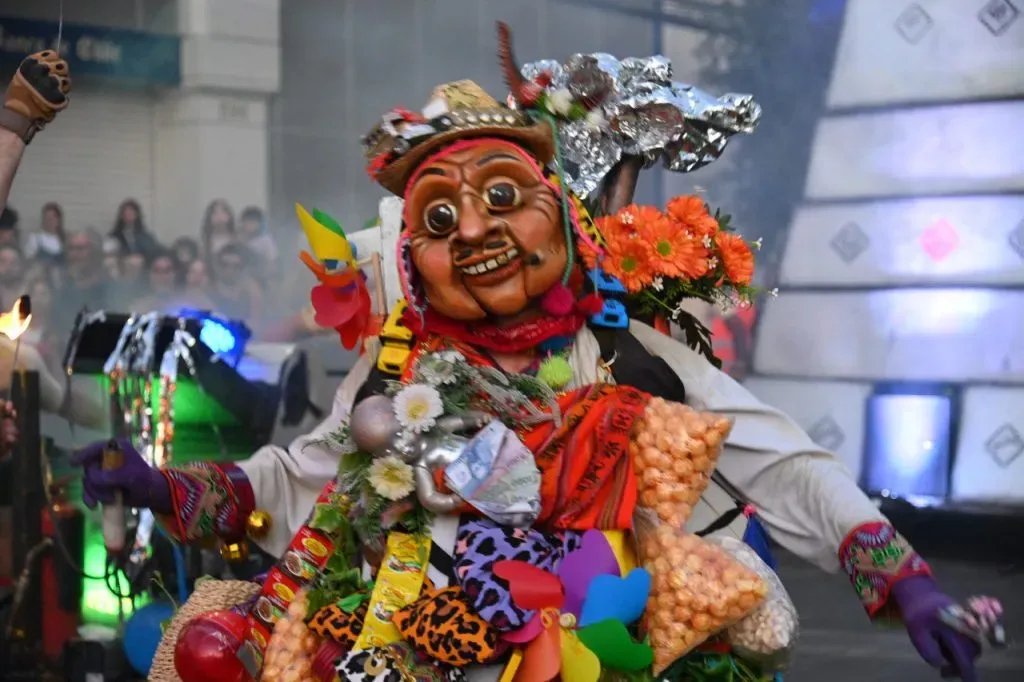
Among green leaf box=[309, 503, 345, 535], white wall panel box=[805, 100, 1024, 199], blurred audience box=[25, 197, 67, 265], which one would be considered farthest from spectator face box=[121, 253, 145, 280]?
green leaf box=[309, 503, 345, 535]

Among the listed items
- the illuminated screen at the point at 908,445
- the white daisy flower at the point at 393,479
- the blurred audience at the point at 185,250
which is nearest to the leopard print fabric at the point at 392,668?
the white daisy flower at the point at 393,479

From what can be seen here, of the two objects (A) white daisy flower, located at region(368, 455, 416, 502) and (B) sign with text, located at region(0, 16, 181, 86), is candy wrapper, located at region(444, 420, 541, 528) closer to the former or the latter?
(A) white daisy flower, located at region(368, 455, 416, 502)

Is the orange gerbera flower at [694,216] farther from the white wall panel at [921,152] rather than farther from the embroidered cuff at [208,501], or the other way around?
the white wall panel at [921,152]

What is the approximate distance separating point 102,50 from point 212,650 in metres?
4.43

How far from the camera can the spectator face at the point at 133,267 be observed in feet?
20.4

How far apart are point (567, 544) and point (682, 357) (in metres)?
0.54

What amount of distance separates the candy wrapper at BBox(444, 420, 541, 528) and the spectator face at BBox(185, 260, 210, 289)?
13.9 feet

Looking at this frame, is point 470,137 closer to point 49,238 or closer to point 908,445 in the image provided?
point 908,445

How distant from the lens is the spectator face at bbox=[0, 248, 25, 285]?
6.12 meters

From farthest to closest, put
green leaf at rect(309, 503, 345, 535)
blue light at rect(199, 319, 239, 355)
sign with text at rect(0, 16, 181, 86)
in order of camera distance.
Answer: sign with text at rect(0, 16, 181, 86), blue light at rect(199, 319, 239, 355), green leaf at rect(309, 503, 345, 535)

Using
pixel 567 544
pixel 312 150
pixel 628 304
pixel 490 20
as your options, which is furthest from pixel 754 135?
pixel 567 544

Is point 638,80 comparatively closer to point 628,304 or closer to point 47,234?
point 628,304

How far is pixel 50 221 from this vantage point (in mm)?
6203

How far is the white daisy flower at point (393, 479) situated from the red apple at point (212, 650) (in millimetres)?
502
